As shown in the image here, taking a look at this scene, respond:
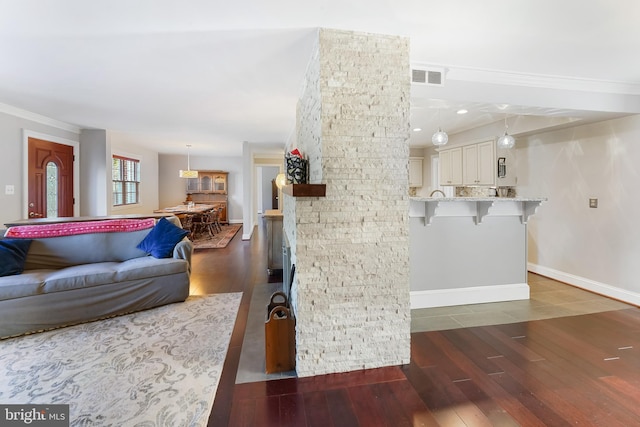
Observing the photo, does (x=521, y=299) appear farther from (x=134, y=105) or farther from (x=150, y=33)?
(x=134, y=105)

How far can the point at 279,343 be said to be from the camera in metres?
2.17

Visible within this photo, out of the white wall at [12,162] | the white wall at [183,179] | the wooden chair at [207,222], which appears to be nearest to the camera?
the white wall at [12,162]

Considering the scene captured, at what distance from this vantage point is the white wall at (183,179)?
10328mm

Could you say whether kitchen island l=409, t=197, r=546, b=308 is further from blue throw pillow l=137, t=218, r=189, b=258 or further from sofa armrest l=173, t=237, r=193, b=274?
blue throw pillow l=137, t=218, r=189, b=258

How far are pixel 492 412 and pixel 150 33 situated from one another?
345 centimetres

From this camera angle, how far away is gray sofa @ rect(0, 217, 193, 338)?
2683 millimetres

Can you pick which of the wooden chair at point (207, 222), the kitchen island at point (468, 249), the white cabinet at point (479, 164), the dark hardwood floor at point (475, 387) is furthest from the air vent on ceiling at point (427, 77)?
the wooden chair at point (207, 222)

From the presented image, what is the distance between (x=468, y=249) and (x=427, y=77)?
1942 millimetres

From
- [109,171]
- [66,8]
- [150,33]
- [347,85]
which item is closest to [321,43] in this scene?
[347,85]

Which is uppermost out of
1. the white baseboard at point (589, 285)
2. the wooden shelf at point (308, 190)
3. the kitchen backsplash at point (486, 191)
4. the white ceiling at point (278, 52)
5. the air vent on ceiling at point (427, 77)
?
the white ceiling at point (278, 52)

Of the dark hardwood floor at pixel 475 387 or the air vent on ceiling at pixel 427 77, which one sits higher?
the air vent on ceiling at pixel 427 77

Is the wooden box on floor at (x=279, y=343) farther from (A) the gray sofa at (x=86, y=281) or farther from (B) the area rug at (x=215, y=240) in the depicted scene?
(B) the area rug at (x=215, y=240)

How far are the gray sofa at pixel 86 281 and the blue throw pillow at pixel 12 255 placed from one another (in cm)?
8

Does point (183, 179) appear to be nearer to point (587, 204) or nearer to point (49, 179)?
point (49, 179)
